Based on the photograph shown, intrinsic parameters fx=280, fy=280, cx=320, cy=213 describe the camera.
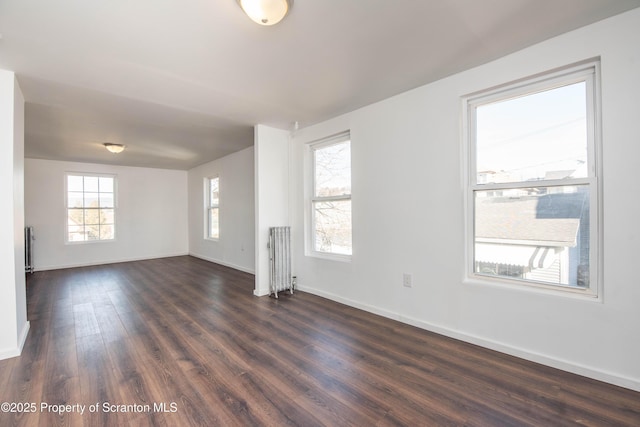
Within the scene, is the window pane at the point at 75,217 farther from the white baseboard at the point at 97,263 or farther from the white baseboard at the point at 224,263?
the white baseboard at the point at 224,263

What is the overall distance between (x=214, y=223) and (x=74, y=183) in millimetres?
3242

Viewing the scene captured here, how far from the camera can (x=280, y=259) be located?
4129 millimetres

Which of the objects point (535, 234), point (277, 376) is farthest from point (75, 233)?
point (535, 234)

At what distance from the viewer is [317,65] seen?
7.90 ft

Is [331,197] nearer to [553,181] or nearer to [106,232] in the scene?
[553,181]

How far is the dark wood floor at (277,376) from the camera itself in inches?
64.6

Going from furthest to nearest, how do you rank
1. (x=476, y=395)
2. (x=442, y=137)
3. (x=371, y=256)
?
(x=371, y=256), (x=442, y=137), (x=476, y=395)

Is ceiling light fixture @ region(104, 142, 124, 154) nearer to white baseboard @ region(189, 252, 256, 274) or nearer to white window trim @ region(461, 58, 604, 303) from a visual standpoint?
white baseboard @ region(189, 252, 256, 274)

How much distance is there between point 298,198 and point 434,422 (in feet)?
10.5

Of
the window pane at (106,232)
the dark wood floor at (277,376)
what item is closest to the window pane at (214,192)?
the window pane at (106,232)

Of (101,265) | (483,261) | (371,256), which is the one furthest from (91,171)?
(483,261)

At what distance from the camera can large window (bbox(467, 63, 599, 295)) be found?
80.5 inches

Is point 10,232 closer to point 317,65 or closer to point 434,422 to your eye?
point 317,65

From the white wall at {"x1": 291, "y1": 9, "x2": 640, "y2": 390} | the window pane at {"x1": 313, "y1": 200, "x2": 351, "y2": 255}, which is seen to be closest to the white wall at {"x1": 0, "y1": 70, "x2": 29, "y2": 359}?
the white wall at {"x1": 291, "y1": 9, "x2": 640, "y2": 390}
